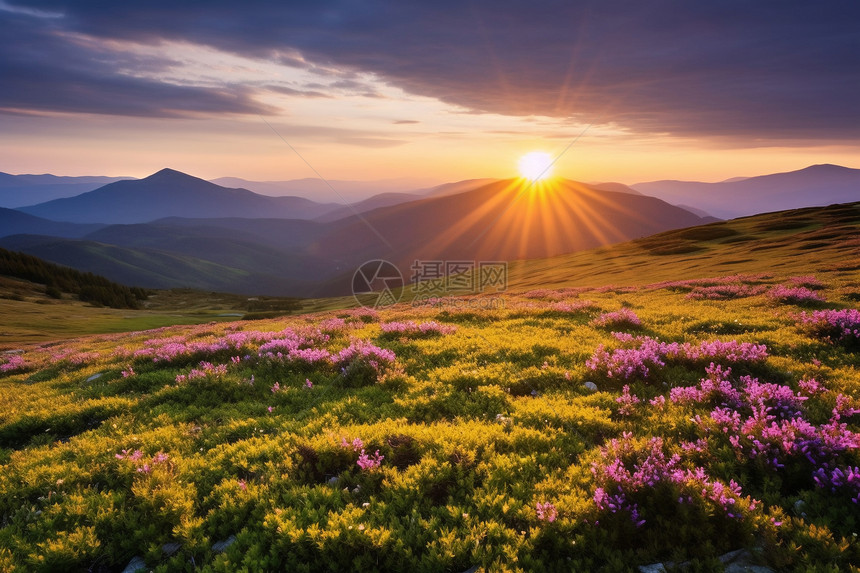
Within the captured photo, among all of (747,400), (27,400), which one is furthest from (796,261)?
(27,400)

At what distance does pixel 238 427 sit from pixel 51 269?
157 metres

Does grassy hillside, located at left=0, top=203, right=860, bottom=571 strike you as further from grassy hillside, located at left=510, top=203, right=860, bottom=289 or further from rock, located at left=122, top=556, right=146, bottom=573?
grassy hillside, located at left=510, top=203, right=860, bottom=289

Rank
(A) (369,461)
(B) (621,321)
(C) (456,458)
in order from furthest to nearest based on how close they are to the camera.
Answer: (B) (621,321), (C) (456,458), (A) (369,461)

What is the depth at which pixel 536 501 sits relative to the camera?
211 inches

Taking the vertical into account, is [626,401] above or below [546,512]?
above

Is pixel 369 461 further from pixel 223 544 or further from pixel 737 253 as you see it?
pixel 737 253

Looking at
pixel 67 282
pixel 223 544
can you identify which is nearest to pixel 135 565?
pixel 223 544

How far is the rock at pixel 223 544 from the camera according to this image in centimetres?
525

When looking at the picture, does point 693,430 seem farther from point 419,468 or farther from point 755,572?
point 419,468

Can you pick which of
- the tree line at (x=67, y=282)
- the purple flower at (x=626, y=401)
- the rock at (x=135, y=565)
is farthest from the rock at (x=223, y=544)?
the tree line at (x=67, y=282)

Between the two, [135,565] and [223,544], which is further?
[223,544]

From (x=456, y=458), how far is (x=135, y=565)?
4465mm

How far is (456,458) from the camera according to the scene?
20.9 ft

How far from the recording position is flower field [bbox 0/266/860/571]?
4832mm
